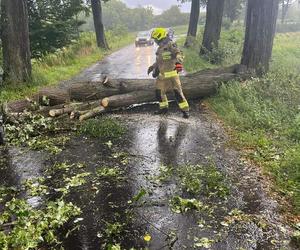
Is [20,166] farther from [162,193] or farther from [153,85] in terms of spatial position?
[153,85]

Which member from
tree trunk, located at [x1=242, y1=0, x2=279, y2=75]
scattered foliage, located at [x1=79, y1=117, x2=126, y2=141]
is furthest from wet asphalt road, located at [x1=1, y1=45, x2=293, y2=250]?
tree trunk, located at [x1=242, y1=0, x2=279, y2=75]

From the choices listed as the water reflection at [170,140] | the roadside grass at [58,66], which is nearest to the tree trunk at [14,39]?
the roadside grass at [58,66]

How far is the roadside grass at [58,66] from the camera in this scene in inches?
450

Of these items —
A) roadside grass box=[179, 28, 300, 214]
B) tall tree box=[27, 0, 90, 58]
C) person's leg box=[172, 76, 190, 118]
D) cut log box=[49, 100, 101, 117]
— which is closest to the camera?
roadside grass box=[179, 28, 300, 214]

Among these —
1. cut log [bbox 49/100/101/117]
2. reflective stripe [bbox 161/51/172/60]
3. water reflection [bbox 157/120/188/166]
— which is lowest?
water reflection [bbox 157/120/188/166]

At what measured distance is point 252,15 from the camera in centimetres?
1227

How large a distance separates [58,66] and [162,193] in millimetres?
12819

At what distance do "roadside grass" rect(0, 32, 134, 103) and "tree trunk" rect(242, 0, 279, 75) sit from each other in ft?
22.4

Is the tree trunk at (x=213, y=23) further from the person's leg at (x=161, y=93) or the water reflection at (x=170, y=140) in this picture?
the water reflection at (x=170, y=140)

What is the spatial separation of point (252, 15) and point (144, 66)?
7.82 meters

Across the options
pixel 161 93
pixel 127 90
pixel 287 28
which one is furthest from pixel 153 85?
pixel 287 28

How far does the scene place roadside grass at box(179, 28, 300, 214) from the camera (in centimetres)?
607

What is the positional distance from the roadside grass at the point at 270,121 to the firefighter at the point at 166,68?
1.23 meters

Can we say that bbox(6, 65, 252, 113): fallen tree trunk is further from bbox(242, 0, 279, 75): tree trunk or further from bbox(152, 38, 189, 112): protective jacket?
bbox(152, 38, 189, 112): protective jacket
